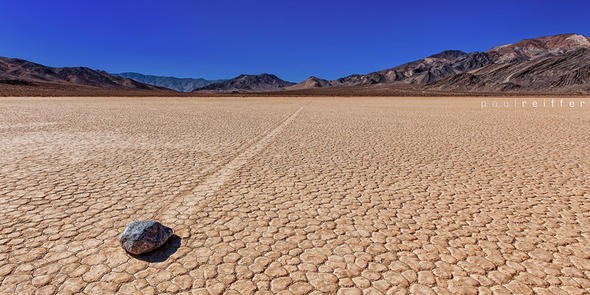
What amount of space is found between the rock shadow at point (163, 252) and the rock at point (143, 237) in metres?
0.04

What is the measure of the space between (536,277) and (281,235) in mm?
2180

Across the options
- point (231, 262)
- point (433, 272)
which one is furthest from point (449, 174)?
point (231, 262)

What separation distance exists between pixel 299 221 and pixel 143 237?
160cm

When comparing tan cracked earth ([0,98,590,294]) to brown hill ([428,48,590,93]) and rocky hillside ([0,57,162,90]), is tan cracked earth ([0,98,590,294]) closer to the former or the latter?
brown hill ([428,48,590,93])

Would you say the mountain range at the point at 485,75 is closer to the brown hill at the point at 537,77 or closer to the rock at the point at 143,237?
the brown hill at the point at 537,77

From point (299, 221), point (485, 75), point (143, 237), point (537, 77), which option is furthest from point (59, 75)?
point (299, 221)

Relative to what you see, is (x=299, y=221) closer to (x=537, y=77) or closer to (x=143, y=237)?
(x=143, y=237)

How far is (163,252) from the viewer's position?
3090 mm

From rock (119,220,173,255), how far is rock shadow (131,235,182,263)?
0.14 ft

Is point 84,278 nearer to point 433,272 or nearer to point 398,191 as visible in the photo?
point 433,272

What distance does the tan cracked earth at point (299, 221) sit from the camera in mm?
2695

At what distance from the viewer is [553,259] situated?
3.00m

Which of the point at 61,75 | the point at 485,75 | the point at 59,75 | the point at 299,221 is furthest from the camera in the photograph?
the point at 61,75

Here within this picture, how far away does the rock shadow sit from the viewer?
2.97m
